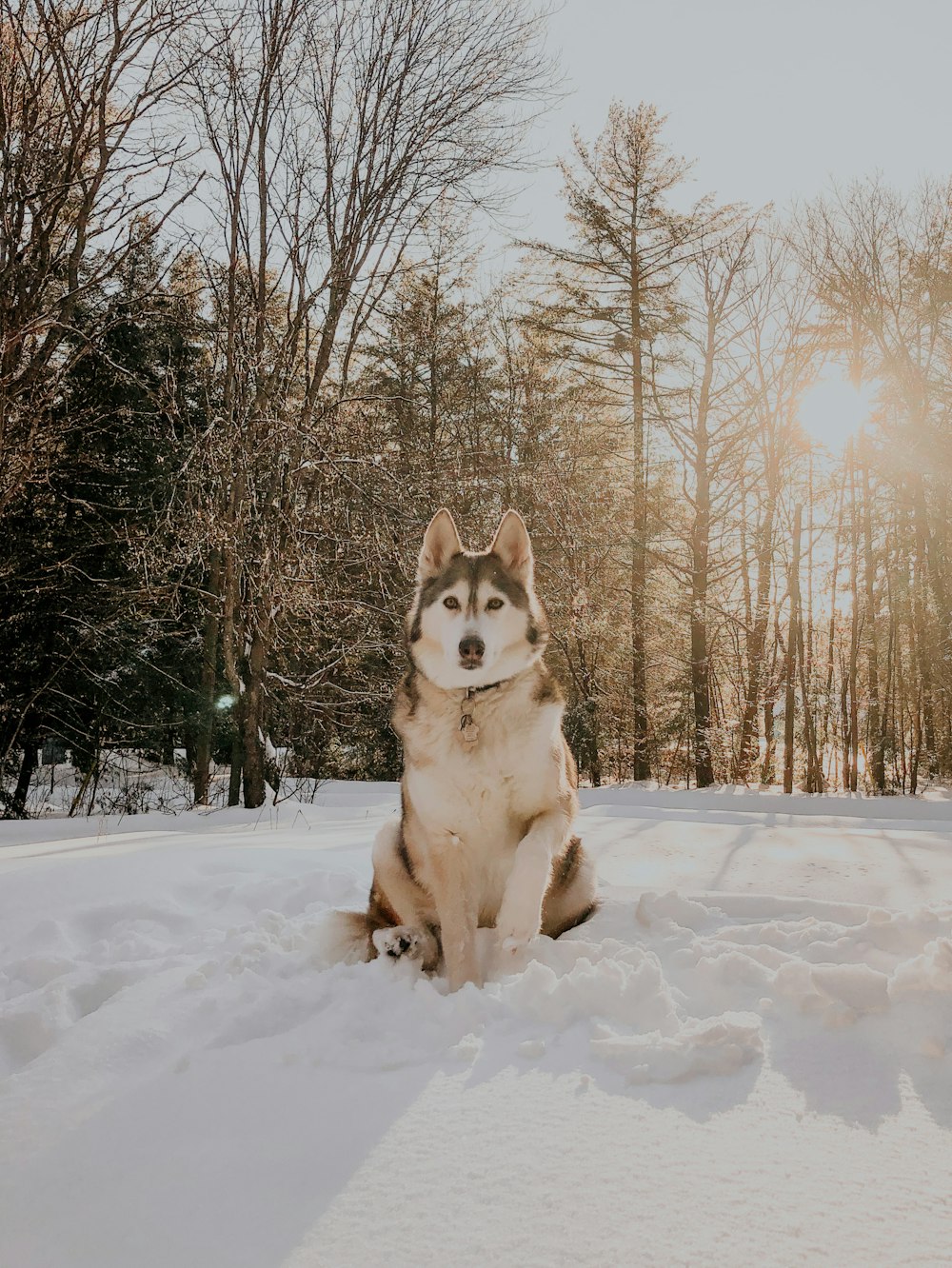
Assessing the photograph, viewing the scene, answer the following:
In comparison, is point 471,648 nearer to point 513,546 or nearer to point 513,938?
point 513,546

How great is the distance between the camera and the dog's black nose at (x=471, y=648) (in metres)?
3.10

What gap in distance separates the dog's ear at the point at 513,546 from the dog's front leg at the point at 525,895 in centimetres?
120

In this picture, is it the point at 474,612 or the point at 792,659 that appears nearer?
the point at 474,612

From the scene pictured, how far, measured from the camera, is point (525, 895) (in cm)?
296

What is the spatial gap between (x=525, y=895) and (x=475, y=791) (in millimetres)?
431

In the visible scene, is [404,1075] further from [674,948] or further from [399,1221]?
[674,948]

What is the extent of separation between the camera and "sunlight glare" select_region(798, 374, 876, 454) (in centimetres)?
1602

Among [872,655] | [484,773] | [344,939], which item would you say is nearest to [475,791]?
[484,773]

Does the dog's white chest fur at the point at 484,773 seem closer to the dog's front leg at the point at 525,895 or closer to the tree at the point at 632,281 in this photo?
the dog's front leg at the point at 525,895

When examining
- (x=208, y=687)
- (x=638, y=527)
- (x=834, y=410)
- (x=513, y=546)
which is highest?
(x=834, y=410)

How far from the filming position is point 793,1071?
1.94 meters

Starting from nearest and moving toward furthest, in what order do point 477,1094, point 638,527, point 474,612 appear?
1. point 477,1094
2. point 474,612
3. point 638,527

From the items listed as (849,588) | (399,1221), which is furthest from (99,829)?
(849,588)

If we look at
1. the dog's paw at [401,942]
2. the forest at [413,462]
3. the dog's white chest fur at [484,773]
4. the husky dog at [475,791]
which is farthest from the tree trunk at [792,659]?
the dog's paw at [401,942]
